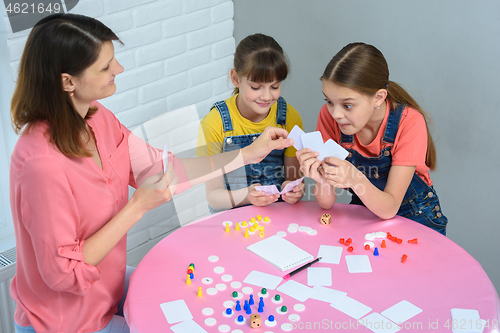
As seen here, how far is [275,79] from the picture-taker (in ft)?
6.18

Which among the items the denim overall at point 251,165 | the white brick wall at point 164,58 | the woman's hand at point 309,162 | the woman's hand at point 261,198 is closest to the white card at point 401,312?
the woman's hand at point 309,162

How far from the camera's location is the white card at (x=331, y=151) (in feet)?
5.23

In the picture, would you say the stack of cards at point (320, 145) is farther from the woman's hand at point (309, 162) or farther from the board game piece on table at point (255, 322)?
the board game piece on table at point (255, 322)

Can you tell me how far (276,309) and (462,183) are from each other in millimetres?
1497

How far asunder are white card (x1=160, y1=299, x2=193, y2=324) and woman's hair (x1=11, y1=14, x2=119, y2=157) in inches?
19.8

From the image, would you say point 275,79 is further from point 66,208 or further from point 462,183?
point 462,183

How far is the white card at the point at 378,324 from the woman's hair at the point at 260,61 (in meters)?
1.05

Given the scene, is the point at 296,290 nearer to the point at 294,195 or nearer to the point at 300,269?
the point at 300,269

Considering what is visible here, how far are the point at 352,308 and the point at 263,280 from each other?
27 cm

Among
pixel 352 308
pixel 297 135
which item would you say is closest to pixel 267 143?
pixel 297 135

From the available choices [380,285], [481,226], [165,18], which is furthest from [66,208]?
[481,226]

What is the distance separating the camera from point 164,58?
2.50 m

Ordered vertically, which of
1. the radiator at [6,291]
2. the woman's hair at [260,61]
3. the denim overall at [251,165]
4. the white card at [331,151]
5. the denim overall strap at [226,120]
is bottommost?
the radiator at [6,291]

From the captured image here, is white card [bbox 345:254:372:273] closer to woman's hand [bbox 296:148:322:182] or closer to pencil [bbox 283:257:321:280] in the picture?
pencil [bbox 283:257:321:280]
